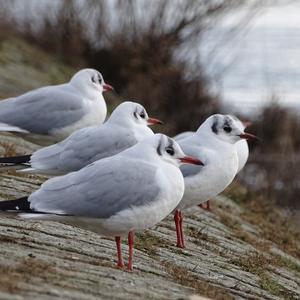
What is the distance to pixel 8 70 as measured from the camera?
15.2m

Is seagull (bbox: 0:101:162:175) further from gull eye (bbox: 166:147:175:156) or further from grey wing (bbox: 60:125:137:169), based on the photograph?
gull eye (bbox: 166:147:175:156)

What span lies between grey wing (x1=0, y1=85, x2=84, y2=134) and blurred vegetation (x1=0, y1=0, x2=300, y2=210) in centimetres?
620

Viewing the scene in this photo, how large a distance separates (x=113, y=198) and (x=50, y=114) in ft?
10.1

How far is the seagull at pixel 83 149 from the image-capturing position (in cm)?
717

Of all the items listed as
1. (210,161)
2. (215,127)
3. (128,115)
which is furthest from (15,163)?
(215,127)

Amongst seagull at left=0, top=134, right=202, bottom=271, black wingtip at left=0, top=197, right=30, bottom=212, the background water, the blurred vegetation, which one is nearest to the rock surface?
black wingtip at left=0, top=197, right=30, bottom=212

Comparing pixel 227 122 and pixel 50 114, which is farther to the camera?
pixel 50 114

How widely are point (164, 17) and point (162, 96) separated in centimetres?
147

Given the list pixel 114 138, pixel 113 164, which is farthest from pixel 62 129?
pixel 113 164

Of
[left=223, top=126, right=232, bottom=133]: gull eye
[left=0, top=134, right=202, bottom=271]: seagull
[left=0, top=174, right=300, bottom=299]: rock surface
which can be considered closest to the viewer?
[left=0, top=174, right=300, bottom=299]: rock surface

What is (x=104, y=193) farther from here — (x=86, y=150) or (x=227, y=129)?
(x=227, y=129)

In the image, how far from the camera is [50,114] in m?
8.84

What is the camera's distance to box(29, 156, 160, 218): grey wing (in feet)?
19.1

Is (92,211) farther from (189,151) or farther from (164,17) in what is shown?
(164,17)
